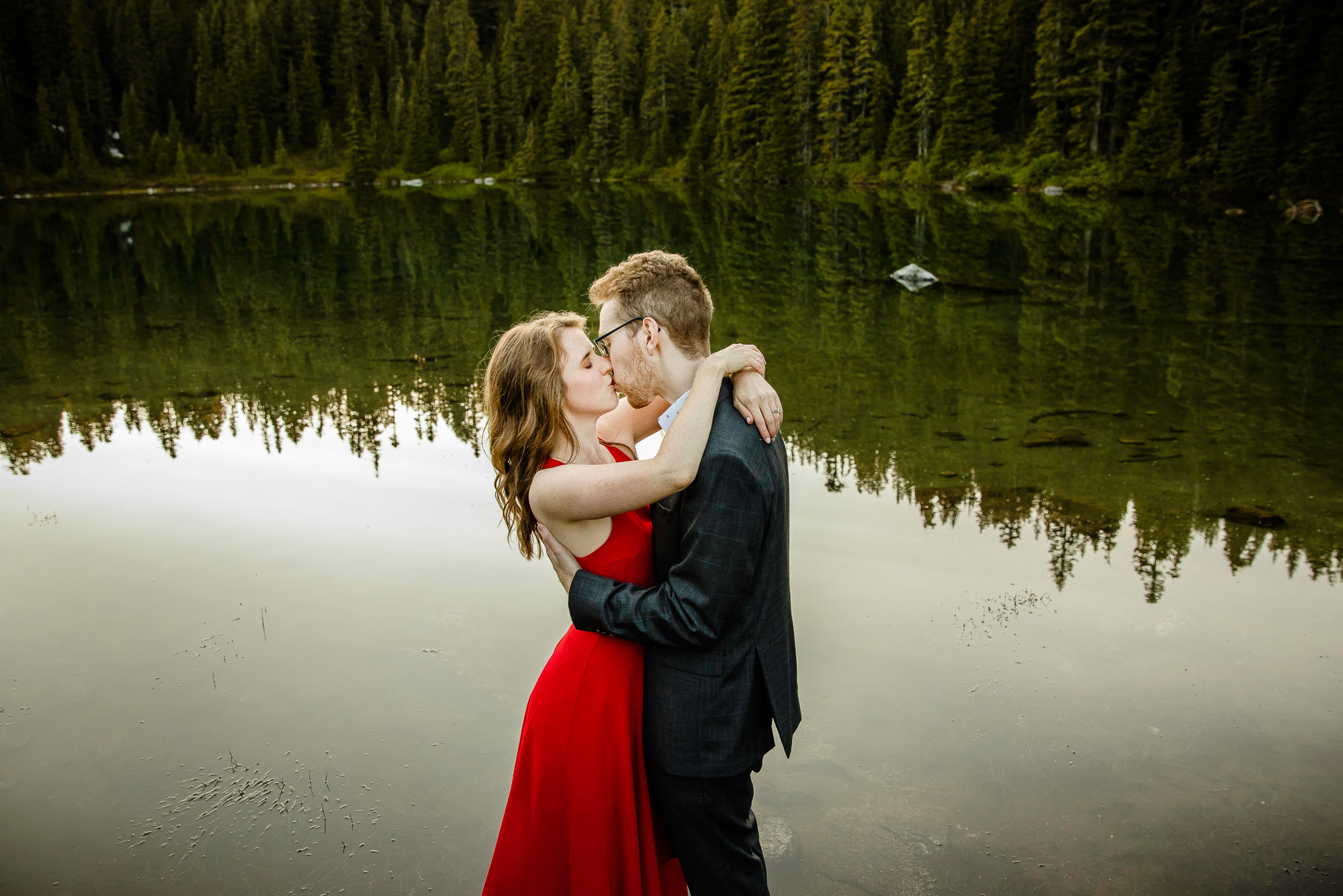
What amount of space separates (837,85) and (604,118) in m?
21.2

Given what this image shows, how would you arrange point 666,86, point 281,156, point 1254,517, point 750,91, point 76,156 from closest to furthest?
1. point 1254,517
2. point 750,91
3. point 76,156
4. point 666,86
5. point 281,156

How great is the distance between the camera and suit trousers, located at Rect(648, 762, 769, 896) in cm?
260

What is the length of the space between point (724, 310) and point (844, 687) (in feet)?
37.7

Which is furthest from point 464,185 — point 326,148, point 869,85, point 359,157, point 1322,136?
point 1322,136

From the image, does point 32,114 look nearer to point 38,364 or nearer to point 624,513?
point 38,364

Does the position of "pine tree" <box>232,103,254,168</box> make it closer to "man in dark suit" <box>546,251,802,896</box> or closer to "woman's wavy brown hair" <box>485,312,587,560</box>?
"woman's wavy brown hair" <box>485,312,587,560</box>

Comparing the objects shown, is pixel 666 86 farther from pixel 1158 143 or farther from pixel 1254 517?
pixel 1254 517

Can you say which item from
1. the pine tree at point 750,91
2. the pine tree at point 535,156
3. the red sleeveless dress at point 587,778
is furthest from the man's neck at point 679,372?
the pine tree at point 535,156

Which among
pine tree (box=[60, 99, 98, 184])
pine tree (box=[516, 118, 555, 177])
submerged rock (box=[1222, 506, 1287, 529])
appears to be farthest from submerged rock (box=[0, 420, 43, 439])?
pine tree (box=[60, 99, 98, 184])

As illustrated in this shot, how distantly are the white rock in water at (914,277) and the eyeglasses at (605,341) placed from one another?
16.3 meters

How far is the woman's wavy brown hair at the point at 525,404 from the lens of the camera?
105 inches

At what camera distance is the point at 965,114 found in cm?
5428

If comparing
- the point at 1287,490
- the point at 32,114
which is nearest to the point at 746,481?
the point at 1287,490

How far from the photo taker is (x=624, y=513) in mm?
2717
